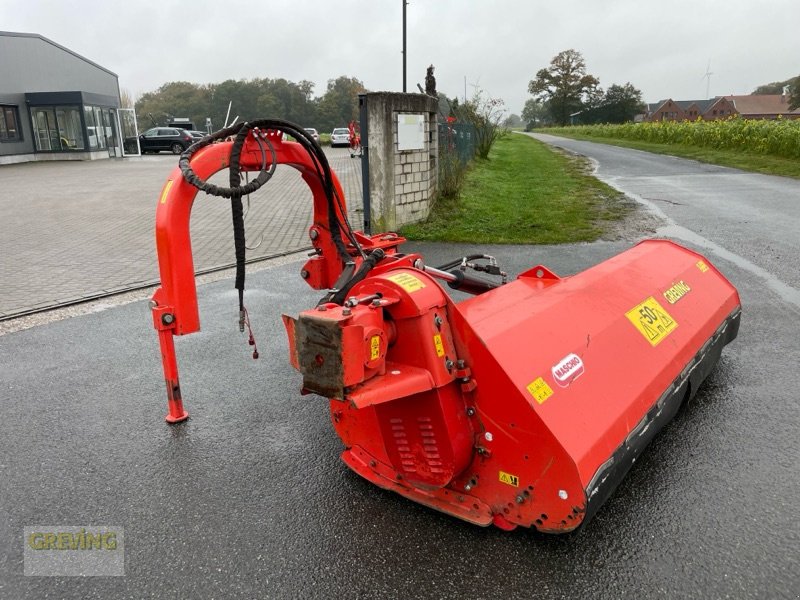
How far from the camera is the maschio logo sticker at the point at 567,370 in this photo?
2848 millimetres

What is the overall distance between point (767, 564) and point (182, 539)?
2.55m

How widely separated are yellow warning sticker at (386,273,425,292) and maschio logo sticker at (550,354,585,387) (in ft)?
2.38

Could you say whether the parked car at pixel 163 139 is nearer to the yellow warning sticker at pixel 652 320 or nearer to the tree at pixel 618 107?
the yellow warning sticker at pixel 652 320

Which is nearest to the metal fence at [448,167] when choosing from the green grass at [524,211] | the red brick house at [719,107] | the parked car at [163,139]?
the green grass at [524,211]

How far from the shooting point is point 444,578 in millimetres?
2594

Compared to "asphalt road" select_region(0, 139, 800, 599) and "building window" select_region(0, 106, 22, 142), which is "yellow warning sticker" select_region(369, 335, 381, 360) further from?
"building window" select_region(0, 106, 22, 142)

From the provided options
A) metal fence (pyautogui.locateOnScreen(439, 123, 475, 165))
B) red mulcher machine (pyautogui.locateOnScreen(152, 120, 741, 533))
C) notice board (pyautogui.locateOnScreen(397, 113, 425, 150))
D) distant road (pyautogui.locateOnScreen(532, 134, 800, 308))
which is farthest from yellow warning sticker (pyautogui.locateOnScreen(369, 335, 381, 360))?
metal fence (pyautogui.locateOnScreen(439, 123, 475, 165))

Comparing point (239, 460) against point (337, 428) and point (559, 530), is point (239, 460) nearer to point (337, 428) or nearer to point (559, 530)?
point (337, 428)

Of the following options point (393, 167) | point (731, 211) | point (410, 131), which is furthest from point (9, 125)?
point (731, 211)

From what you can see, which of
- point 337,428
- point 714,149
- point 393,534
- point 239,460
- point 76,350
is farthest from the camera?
point 714,149

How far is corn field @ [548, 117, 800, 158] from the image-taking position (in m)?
22.2

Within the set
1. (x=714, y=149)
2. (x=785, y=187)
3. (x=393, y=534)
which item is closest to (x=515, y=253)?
(x=393, y=534)

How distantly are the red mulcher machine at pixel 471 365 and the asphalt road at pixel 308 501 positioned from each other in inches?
9.4

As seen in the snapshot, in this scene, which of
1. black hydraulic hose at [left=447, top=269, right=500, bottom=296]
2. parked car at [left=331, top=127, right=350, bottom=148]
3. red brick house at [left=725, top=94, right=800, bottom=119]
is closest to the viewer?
black hydraulic hose at [left=447, top=269, right=500, bottom=296]
